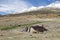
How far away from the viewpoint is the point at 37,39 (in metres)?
19.9

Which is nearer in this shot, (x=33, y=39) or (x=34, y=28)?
(x=33, y=39)

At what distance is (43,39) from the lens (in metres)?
19.9

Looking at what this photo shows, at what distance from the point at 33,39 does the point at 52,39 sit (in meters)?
1.75

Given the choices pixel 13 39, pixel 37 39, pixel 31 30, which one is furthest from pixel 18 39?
pixel 31 30

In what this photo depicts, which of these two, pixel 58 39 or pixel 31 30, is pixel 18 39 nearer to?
pixel 58 39

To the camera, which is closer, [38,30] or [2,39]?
[2,39]

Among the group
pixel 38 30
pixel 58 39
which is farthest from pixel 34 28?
pixel 58 39

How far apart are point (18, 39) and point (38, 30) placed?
9.00m

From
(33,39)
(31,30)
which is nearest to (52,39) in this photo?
(33,39)

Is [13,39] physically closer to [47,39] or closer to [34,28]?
[47,39]

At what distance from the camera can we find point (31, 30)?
93.6ft

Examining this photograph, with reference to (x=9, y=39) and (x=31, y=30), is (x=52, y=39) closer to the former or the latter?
(x=9, y=39)

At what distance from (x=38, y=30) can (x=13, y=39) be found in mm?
9066

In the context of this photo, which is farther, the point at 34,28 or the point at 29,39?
the point at 34,28
